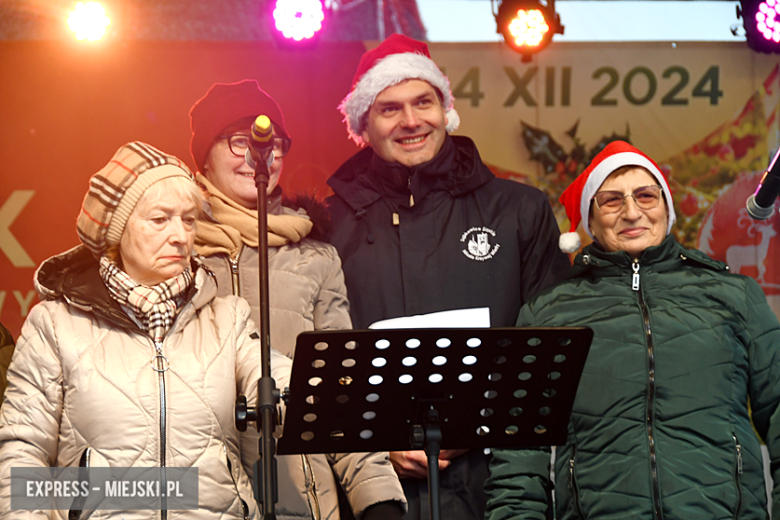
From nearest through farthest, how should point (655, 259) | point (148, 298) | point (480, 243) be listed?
1. point (148, 298)
2. point (655, 259)
3. point (480, 243)

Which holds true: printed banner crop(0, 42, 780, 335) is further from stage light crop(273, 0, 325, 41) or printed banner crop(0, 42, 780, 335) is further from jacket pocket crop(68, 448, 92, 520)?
jacket pocket crop(68, 448, 92, 520)

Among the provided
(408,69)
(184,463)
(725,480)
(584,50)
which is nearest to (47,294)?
(184,463)

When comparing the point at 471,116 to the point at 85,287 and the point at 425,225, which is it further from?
the point at 85,287

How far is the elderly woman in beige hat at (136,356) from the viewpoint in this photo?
2385 millimetres

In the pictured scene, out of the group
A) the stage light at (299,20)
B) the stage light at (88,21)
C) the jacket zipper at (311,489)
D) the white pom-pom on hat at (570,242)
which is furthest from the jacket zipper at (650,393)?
the stage light at (88,21)

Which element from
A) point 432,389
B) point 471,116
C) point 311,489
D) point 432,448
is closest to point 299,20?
Result: point 471,116

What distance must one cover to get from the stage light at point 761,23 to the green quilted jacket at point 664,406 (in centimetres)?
298

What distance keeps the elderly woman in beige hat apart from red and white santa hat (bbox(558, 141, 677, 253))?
4.53 ft

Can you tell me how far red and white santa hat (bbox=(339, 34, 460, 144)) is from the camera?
3.64 metres

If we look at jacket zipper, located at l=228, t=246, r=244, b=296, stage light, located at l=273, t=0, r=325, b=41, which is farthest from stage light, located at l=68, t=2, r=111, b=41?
jacket zipper, located at l=228, t=246, r=244, b=296

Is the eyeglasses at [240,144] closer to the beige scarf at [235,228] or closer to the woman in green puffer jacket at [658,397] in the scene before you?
the beige scarf at [235,228]

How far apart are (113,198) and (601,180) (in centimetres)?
187

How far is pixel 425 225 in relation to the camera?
3.44 metres

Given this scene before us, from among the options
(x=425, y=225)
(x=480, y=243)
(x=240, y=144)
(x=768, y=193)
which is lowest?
(x=768, y=193)
